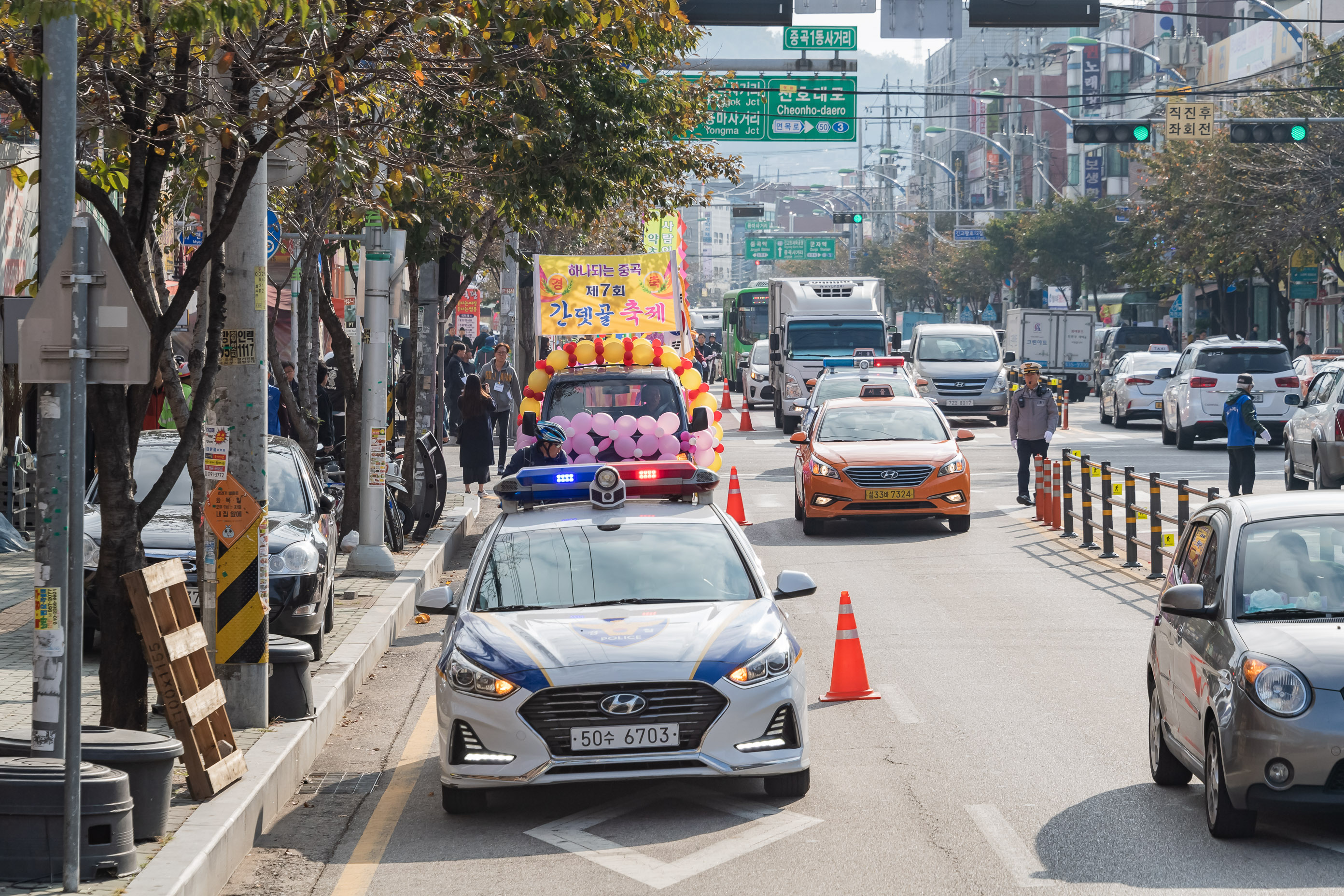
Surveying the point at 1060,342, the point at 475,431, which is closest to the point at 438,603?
the point at 475,431

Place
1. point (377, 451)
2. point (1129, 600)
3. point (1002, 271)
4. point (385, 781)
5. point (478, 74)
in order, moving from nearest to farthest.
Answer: point (385, 781) → point (478, 74) → point (1129, 600) → point (377, 451) → point (1002, 271)

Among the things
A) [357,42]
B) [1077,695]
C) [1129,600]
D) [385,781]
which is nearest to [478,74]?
[357,42]

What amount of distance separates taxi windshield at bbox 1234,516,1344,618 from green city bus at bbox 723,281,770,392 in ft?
164

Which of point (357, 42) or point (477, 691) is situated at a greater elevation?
point (357, 42)

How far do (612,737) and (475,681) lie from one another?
0.68 metres

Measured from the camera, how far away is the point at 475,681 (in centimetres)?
781

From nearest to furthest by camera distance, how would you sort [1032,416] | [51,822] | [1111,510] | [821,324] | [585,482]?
[51,822] → [585,482] → [1111,510] → [1032,416] → [821,324]

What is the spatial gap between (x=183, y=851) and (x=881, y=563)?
1151cm

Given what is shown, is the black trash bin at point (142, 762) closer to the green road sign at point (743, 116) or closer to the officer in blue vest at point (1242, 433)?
the officer in blue vest at point (1242, 433)

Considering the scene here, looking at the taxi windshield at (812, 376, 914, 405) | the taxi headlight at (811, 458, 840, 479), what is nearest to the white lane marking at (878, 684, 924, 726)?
the taxi headlight at (811, 458, 840, 479)

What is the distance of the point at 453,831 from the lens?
25.6 ft

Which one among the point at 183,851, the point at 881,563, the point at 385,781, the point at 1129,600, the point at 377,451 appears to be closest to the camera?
the point at 183,851

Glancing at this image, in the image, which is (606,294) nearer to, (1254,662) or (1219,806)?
(1219,806)

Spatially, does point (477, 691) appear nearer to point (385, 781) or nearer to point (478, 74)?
point (385, 781)
